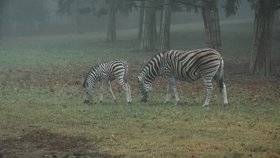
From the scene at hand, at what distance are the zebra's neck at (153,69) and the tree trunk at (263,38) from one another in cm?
857

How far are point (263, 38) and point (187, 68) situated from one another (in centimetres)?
897

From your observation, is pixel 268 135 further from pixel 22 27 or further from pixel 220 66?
pixel 22 27

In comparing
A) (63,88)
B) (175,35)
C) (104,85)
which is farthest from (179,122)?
(175,35)

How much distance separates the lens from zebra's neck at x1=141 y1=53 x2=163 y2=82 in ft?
60.8

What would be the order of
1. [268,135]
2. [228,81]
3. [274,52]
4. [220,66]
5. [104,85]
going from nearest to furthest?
[268,135] < [220,66] < [104,85] < [228,81] < [274,52]

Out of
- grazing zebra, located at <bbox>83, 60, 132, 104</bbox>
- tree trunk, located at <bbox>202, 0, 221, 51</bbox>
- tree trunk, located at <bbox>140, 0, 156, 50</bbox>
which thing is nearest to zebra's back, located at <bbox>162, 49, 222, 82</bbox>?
grazing zebra, located at <bbox>83, 60, 132, 104</bbox>

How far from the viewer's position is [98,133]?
43.5 feet

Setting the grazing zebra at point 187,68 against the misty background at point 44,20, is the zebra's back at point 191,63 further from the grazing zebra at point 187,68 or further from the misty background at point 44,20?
the misty background at point 44,20

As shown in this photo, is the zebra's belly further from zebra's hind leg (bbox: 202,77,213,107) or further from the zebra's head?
the zebra's head

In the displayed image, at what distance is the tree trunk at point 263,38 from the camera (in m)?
25.7

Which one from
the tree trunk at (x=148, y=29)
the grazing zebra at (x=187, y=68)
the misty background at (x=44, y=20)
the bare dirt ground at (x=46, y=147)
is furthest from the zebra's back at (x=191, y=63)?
the misty background at (x=44, y=20)

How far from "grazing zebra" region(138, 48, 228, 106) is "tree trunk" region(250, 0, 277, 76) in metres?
8.56

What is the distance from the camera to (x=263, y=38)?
25.7 metres

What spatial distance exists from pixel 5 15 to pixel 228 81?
61.4 meters
